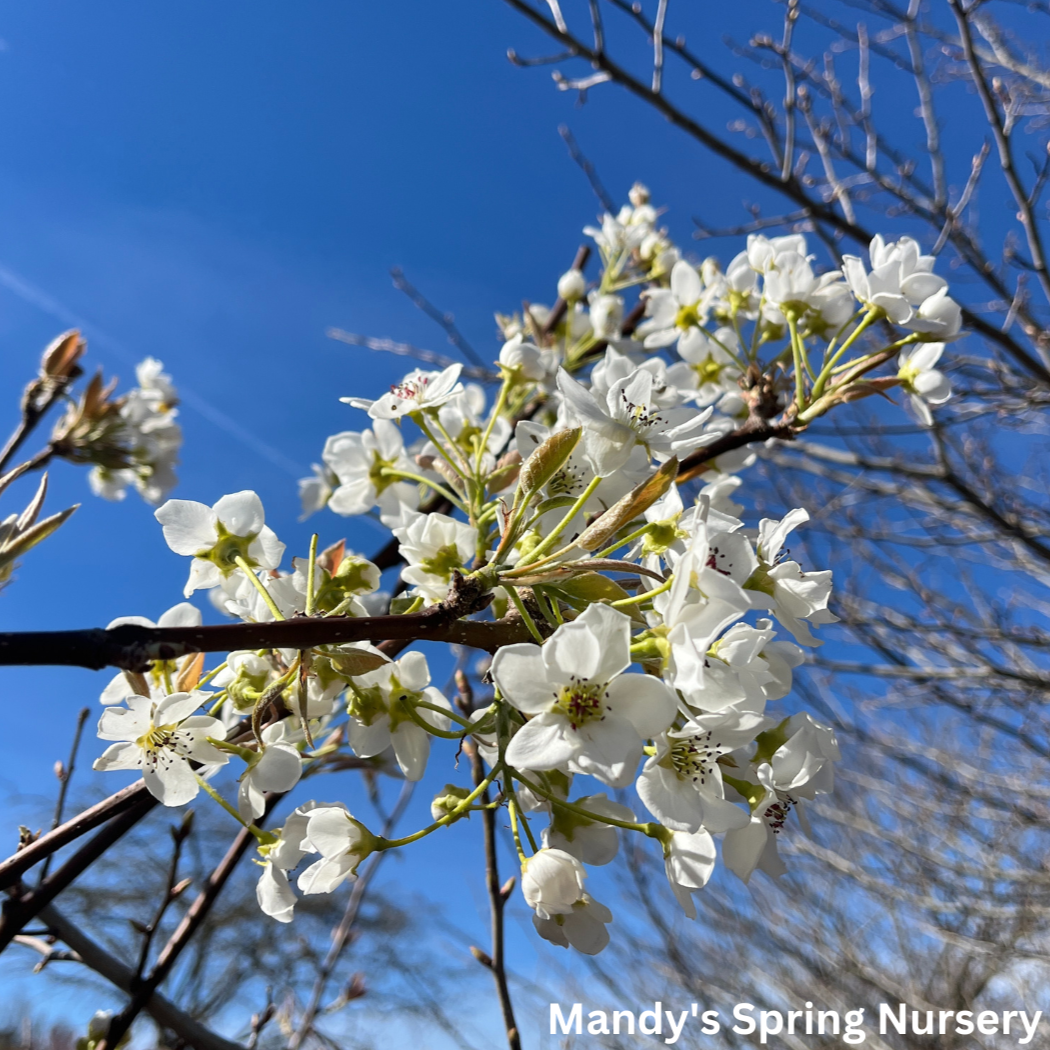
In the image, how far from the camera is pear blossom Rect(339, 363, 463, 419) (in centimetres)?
101

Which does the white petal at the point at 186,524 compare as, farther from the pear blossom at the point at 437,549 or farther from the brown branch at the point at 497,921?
the brown branch at the point at 497,921

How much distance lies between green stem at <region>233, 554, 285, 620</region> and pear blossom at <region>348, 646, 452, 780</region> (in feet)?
0.39

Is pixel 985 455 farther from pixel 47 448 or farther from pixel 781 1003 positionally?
pixel 781 1003

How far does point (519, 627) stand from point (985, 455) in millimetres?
3582

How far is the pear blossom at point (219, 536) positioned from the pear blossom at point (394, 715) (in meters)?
0.17

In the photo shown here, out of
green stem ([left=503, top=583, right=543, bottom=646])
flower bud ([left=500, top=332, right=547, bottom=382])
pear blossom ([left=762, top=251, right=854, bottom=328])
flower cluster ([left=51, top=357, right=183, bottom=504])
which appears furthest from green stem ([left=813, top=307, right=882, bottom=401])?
flower cluster ([left=51, top=357, right=183, bottom=504])

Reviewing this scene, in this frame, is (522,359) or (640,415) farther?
(522,359)

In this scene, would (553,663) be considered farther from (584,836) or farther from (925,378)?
(925,378)

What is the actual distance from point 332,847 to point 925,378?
1.13 metres

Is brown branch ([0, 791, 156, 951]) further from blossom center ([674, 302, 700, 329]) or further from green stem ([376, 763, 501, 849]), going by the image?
blossom center ([674, 302, 700, 329])

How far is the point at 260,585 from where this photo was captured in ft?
2.46

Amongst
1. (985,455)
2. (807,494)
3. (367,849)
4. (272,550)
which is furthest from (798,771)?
(807,494)

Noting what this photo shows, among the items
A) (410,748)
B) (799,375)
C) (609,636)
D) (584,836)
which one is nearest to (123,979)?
(410,748)

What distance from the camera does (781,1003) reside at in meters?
6.43
